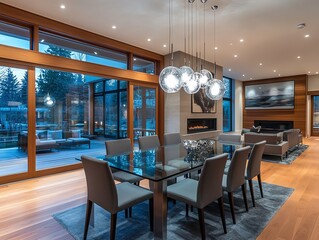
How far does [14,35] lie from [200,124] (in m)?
5.98

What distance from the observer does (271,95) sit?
11.3 meters

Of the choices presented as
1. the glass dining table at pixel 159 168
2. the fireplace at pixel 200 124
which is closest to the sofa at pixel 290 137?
the fireplace at pixel 200 124

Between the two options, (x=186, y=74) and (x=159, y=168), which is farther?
(x=186, y=74)

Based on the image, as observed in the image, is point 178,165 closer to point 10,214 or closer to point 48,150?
point 10,214

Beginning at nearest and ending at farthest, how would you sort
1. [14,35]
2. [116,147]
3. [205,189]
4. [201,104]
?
[205,189] → [116,147] → [14,35] → [201,104]

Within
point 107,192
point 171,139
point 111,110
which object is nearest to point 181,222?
point 107,192

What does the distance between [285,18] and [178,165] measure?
13.3 ft

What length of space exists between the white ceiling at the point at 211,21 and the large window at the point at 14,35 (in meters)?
0.44

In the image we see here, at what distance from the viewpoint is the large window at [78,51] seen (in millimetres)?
4328

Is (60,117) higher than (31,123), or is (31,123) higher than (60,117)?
(60,117)

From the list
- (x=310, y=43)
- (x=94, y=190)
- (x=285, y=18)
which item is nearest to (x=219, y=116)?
(x=310, y=43)

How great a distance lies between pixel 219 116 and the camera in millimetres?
8320

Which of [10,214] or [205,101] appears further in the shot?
[205,101]

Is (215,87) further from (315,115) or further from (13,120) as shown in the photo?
(315,115)
